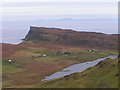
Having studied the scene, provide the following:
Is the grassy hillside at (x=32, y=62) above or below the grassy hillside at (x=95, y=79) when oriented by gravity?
below

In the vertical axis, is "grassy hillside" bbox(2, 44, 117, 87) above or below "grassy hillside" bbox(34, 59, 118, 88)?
below

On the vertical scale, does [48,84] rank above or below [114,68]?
below

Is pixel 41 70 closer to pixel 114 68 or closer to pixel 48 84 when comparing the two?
pixel 48 84

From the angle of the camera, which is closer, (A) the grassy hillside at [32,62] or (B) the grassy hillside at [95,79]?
(B) the grassy hillside at [95,79]

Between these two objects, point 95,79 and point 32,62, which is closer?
point 95,79

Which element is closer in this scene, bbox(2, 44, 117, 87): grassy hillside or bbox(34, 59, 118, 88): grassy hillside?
bbox(34, 59, 118, 88): grassy hillside

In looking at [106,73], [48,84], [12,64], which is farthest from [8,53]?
[106,73]

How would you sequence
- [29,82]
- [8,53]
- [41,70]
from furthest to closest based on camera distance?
[8,53]
[41,70]
[29,82]

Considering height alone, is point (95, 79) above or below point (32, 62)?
above
